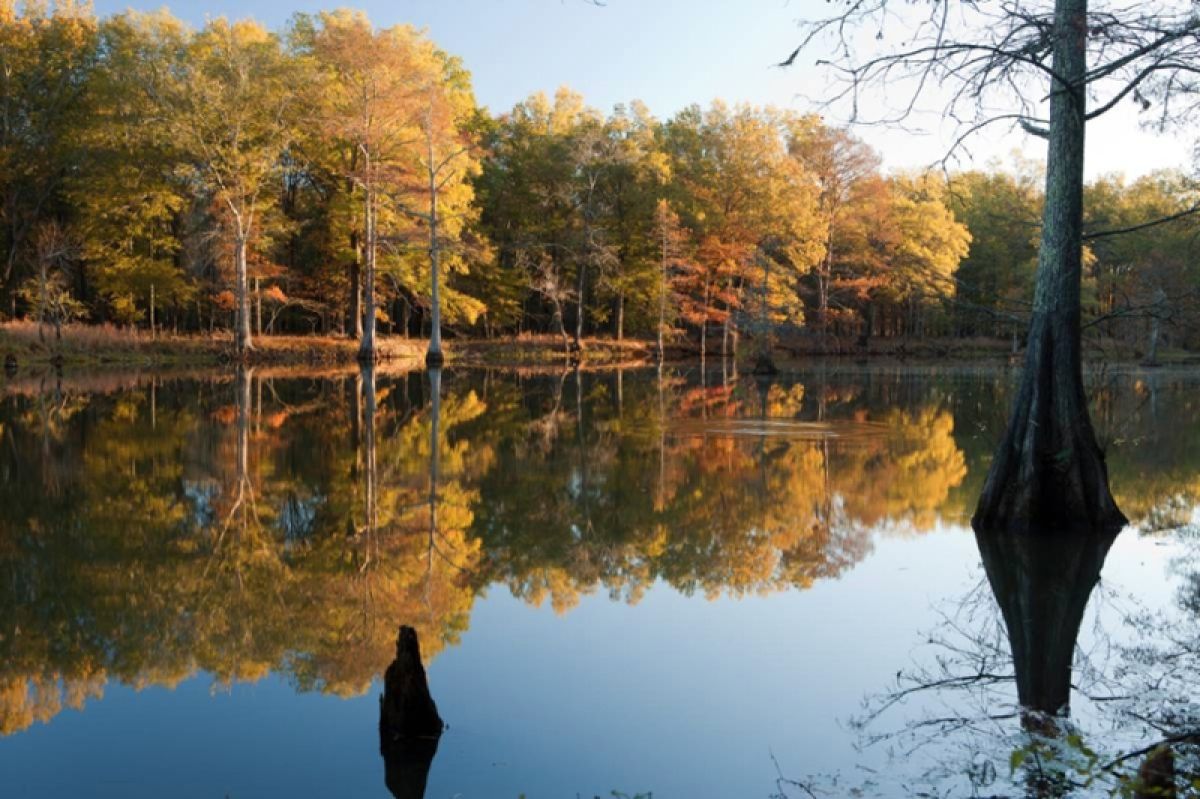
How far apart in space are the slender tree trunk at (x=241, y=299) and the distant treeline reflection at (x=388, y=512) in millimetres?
14172

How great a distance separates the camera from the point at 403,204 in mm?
36938

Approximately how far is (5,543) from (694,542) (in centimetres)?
568

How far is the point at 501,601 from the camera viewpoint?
6.76 m

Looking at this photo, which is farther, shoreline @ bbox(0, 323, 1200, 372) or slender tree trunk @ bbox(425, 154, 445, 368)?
slender tree trunk @ bbox(425, 154, 445, 368)

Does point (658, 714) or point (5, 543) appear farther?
point (5, 543)

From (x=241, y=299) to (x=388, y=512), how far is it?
1075 inches

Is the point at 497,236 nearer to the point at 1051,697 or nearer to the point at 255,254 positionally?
the point at 255,254

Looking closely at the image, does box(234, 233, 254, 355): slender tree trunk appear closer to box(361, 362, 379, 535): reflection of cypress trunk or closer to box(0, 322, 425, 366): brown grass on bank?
box(0, 322, 425, 366): brown grass on bank

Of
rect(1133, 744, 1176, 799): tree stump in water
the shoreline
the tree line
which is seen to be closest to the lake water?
rect(1133, 744, 1176, 799): tree stump in water

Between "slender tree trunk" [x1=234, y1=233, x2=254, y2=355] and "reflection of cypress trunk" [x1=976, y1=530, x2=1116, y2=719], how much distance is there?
30080 mm

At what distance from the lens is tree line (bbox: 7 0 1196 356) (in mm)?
35062

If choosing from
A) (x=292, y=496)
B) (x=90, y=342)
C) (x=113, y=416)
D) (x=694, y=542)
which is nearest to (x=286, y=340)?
(x=90, y=342)

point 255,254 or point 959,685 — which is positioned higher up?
point 255,254

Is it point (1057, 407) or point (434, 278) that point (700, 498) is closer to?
point (1057, 407)
